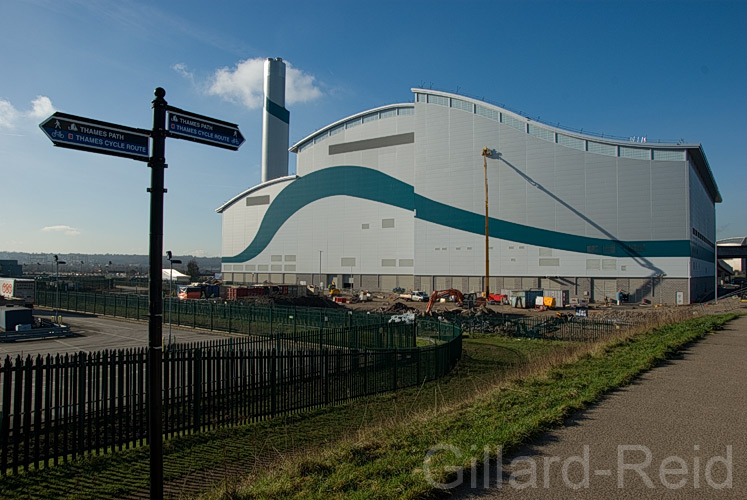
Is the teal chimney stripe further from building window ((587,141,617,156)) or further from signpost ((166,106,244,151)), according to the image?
signpost ((166,106,244,151))

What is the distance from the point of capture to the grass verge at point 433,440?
538cm

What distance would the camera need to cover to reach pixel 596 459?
6031 mm

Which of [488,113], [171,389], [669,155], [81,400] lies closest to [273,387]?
[171,389]

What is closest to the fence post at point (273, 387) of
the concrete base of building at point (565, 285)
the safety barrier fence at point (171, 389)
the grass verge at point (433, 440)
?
the safety barrier fence at point (171, 389)

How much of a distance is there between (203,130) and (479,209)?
61374mm

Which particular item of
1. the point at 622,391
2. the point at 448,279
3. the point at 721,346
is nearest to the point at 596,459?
the point at 622,391

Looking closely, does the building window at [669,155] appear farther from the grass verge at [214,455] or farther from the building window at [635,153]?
the grass verge at [214,455]

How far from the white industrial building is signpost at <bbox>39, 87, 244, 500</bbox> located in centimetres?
5963

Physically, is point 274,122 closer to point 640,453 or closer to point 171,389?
point 171,389

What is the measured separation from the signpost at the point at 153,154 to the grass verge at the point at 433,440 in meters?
1.20

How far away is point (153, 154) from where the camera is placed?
539 centimetres

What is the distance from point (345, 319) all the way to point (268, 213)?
62133 mm

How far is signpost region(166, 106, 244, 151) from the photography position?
5.55m

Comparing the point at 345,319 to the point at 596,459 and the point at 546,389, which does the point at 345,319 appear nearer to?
the point at 546,389
